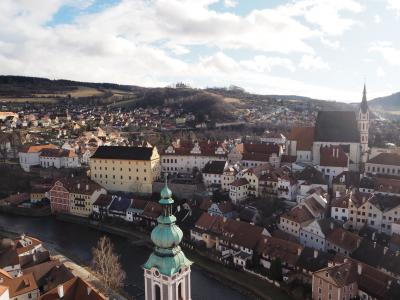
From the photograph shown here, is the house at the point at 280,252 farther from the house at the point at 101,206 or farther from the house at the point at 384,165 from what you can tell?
the house at the point at 101,206

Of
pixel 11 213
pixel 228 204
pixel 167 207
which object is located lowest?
pixel 11 213

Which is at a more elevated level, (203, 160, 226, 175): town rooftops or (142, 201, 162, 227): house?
(203, 160, 226, 175): town rooftops

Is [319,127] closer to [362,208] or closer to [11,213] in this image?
[362,208]

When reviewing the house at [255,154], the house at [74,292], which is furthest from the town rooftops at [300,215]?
the house at [74,292]

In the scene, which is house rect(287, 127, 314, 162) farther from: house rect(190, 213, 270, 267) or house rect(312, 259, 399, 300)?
house rect(312, 259, 399, 300)

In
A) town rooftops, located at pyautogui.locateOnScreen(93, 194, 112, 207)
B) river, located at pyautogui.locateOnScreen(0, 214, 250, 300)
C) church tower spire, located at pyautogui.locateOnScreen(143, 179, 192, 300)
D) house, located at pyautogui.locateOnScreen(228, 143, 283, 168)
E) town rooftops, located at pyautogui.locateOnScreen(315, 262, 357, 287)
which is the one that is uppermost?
church tower spire, located at pyautogui.locateOnScreen(143, 179, 192, 300)

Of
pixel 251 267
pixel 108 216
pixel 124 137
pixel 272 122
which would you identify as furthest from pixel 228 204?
pixel 272 122

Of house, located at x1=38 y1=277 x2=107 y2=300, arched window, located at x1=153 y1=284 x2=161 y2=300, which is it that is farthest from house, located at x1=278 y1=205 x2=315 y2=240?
arched window, located at x1=153 y1=284 x2=161 y2=300

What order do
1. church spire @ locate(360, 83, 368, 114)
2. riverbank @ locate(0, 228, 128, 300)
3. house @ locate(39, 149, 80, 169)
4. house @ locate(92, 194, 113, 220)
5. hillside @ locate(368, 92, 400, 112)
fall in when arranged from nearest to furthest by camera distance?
riverbank @ locate(0, 228, 128, 300), house @ locate(92, 194, 113, 220), church spire @ locate(360, 83, 368, 114), house @ locate(39, 149, 80, 169), hillside @ locate(368, 92, 400, 112)
